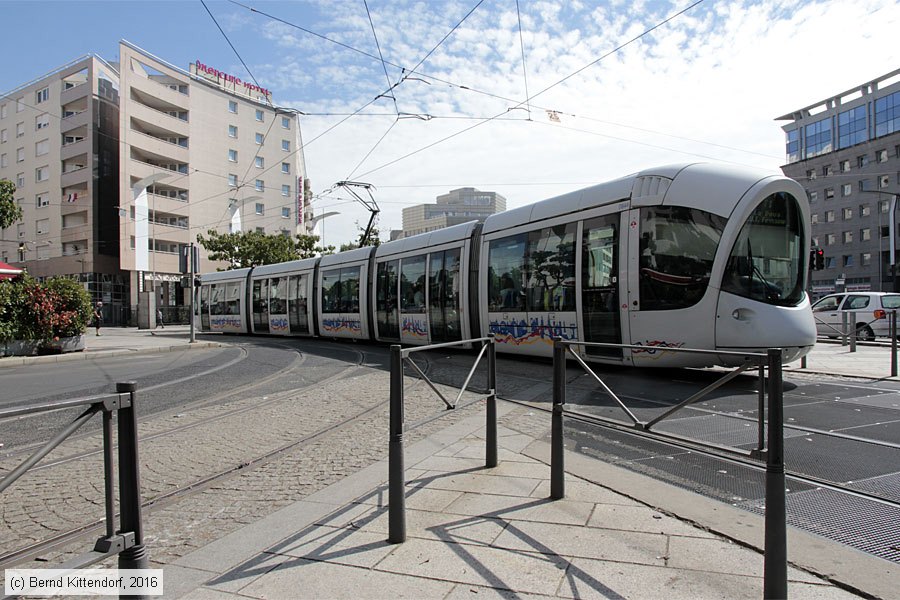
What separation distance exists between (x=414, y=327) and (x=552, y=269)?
527 centimetres

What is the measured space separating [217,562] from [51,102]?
58.4 metres

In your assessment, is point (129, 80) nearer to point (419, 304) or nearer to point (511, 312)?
point (419, 304)

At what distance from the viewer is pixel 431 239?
1392 centimetres

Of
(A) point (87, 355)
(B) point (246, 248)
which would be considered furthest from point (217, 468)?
(B) point (246, 248)

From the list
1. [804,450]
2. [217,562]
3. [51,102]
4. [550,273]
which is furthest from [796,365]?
[51,102]

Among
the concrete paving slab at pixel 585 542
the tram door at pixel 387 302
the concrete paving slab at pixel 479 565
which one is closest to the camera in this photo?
the concrete paving slab at pixel 479 565

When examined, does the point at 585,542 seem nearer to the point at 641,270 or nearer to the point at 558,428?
the point at 558,428

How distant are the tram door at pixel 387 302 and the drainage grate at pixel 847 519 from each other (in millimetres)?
12038

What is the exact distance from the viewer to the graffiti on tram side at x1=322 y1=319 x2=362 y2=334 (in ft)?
57.4

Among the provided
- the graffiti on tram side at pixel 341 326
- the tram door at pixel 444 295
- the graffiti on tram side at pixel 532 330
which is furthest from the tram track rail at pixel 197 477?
the graffiti on tram side at pixel 341 326

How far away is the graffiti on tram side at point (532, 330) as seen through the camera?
9844 millimetres

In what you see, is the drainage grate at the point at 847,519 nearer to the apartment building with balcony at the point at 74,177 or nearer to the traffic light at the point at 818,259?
the traffic light at the point at 818,259

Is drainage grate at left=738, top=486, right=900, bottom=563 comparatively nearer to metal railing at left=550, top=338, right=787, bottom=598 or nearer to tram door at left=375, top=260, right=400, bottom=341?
metal railing at left=550, top=338, right=787, bottom=598

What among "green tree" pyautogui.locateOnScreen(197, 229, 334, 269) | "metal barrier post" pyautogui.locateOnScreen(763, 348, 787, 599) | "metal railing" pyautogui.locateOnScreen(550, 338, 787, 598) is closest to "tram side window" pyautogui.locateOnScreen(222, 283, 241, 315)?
"green tree" pyautogui.locateOnScreen(197, 229, 334, 269)
